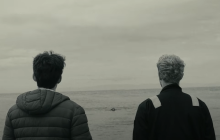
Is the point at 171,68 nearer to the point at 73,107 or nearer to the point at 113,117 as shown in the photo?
the point at 73,107

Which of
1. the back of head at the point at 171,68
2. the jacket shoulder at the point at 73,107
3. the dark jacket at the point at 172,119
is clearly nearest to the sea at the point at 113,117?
the dark jacket at the point at 172,119

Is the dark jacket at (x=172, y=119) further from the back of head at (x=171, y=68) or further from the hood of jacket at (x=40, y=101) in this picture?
the hood of jacket at (x=40, y=101)

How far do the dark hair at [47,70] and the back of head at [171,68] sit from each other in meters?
1.10

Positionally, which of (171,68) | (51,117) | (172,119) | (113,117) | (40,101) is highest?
(171,68)

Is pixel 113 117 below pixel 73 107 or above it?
below

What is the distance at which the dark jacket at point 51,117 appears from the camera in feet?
7.87

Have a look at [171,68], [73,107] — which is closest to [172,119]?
[171,68]

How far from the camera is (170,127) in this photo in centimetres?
284

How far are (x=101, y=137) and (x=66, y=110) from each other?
1543 cm

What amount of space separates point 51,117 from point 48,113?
46 mm

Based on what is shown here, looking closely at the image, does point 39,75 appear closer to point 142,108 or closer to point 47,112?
point 47,112

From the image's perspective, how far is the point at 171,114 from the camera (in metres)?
2.87

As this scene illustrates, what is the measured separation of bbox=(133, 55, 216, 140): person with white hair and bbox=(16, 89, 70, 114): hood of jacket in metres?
0.93

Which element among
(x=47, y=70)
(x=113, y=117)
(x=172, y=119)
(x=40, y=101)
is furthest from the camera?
(x=113, y=117)
